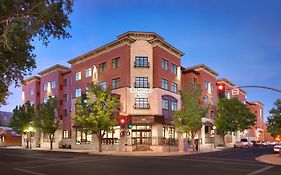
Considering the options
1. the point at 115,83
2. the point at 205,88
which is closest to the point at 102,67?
the point at 115,83

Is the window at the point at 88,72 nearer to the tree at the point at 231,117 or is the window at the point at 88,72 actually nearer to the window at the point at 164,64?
the window at the point at 164,64

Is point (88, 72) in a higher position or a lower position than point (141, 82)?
higher

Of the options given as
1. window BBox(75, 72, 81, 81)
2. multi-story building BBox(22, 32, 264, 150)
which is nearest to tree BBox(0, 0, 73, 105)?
multi-story building BBox(22, 32, 264, 150)

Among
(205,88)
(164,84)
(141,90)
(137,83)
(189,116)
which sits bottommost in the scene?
(189,116)

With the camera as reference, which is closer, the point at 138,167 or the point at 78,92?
the point at 138,167

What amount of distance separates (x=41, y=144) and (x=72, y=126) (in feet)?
52.9

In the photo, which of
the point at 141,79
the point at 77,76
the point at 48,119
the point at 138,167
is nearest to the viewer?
the point at 138,167

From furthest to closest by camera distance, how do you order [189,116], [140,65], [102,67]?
[102,67]
[140,65]
[189,116]

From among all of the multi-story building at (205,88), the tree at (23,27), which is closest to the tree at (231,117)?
the multi-story building at (205,88)

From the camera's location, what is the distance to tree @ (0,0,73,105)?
13945 mm

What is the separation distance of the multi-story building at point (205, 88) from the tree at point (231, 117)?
2011mm

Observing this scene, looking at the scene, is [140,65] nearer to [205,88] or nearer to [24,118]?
[205,88]

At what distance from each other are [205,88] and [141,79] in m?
23.4

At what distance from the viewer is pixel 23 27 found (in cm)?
1406
